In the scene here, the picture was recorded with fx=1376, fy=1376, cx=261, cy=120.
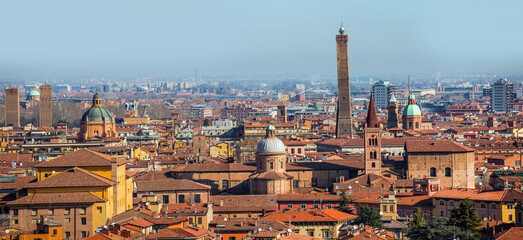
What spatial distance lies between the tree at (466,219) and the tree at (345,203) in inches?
305

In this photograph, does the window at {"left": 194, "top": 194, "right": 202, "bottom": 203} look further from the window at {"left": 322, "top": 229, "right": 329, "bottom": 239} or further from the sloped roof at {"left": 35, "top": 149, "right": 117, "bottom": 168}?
the window at {"left": 322, "top": 229, "right": 329, "bottom": 239}

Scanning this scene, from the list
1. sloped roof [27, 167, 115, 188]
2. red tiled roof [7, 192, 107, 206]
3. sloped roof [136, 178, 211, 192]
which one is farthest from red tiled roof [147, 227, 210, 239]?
sloped roof [136, 178, 211, 192]

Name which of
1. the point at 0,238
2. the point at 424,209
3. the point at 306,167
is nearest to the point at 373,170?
the point at 306,167

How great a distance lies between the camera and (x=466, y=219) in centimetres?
4406

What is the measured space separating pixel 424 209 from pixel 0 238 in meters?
19.1

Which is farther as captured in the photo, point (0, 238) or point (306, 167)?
point (306, 167)

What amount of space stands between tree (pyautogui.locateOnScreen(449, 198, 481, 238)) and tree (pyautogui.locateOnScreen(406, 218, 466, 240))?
0.71 m

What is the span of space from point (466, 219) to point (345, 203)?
34.3 ft

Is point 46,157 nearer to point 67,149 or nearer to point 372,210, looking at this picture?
point 67,149

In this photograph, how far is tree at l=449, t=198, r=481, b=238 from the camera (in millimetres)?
43531

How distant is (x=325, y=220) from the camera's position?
1882 inches

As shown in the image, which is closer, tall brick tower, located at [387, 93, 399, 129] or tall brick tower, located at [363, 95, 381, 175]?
tall brick tower, located at [363, 95, 381, 175]

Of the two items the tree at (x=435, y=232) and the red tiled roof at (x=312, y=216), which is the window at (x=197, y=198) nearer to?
the red tiled roof at (x=312, y=216)

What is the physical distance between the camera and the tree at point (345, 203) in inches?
2067
